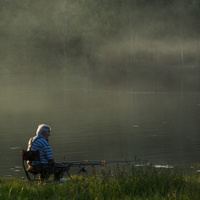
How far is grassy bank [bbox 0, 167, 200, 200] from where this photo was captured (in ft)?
29.1

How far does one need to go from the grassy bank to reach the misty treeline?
67.4 m

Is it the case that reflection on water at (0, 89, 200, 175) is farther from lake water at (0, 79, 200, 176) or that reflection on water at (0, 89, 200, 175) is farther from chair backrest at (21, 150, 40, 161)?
chair backrest at (21, 150, 40, 161)

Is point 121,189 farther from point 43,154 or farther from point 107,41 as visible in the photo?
point 107,41

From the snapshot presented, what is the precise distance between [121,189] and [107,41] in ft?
270

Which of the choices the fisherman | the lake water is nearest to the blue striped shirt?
the fisherman

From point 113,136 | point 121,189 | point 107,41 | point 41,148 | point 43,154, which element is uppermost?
point 107,41

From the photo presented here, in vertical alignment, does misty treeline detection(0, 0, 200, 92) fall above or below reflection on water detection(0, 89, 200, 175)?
above

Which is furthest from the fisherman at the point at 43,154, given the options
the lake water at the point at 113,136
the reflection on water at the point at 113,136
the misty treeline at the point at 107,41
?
the misty treeline at the point at 107,41

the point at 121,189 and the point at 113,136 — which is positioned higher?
the point at 121,189

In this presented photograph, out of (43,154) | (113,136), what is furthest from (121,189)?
(113,136)

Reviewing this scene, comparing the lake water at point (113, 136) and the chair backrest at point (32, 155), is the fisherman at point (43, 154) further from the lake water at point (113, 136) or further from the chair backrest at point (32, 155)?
the lake water at point (113, 136)

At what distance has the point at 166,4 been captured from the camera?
95.9 metres

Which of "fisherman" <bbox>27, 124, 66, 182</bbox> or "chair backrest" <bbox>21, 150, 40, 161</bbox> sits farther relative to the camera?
"fisherman" <bbox>27, 124, 66, 182</bbox>

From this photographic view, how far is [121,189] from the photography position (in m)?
9.41
